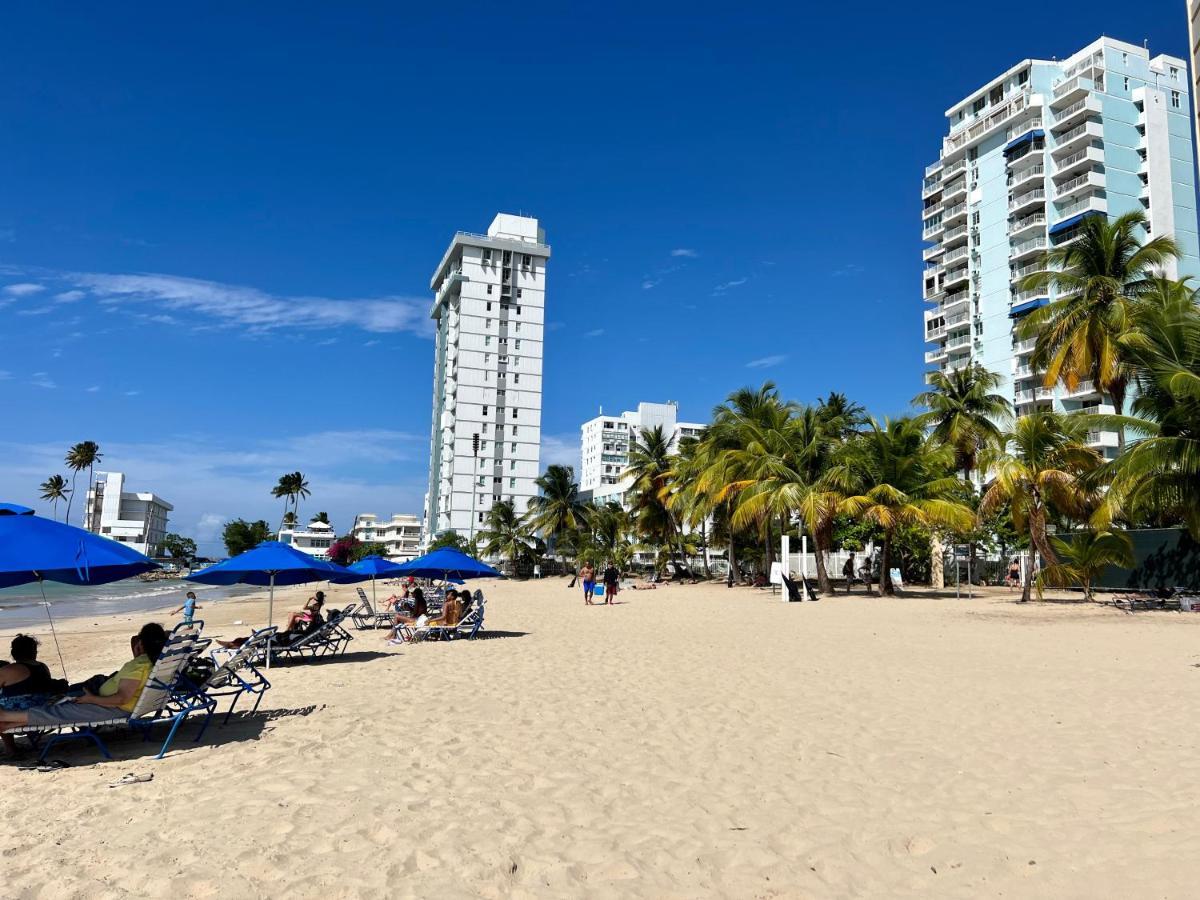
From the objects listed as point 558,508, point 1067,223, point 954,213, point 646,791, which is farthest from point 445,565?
point 954,213

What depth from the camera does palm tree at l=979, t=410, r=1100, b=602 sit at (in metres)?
22.0

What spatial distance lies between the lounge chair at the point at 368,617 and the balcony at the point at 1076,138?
189 ft

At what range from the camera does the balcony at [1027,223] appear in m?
55.4

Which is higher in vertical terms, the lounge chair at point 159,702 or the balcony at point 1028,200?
the balcony at point 1028,200

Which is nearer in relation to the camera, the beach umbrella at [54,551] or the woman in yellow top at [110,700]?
the woman in yellow top at [110,700]

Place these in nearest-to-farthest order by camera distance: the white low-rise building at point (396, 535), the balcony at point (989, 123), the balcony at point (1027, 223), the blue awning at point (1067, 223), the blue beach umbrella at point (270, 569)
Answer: the blue beach umbrella at point (270, 569), the blue awning at point (1067, 223), the balcony at point (1027, 223), the balcony at point (989, 123), the white low-rise building at point (396, 535)

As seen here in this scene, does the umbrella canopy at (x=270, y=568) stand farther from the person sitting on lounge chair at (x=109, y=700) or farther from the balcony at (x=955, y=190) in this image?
the balcony at (x=955, y=190)

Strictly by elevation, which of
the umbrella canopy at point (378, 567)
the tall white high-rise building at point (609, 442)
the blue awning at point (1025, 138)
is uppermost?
the blue awning at point (1025, 138)

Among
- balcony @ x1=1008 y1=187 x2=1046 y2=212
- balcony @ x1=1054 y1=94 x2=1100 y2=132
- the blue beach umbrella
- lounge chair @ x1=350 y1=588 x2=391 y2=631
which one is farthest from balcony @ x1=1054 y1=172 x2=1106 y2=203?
the blue beach umbrella

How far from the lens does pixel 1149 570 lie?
1116 inches

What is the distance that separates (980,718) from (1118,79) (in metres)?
64.9

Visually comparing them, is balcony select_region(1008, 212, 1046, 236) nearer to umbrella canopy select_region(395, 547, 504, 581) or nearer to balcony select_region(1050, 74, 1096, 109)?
balcony select_region(1050, 74, 1096, 109)

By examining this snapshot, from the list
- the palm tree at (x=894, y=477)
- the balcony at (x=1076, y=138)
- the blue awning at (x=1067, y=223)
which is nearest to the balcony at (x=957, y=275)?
the blue awning at (x=1067, y=223)

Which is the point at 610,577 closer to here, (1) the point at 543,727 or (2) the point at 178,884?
(1) the point at 543,727
